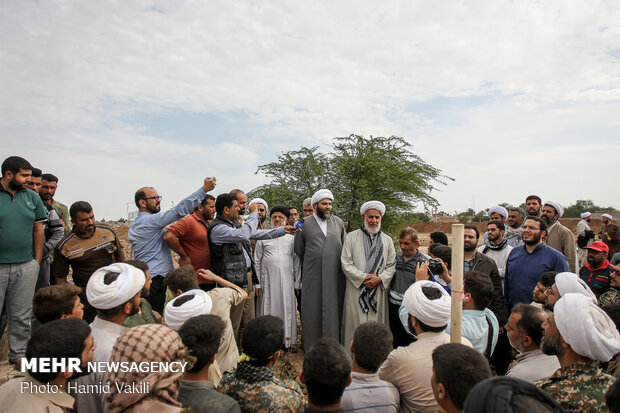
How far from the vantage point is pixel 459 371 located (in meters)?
1.75

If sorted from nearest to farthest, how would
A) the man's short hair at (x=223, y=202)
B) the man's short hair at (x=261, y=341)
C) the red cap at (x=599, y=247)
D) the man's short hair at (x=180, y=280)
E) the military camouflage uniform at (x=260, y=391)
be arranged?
the military camouflage uniform at (x=260, y=391)
the man's short hair at (x=261, y=341)
the man's short hair at (x=180, y=280)
the red cap at (x=599, y=247)
the man's short hair at (x=223, y=202)

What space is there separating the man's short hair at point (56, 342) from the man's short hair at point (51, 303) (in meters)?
0.76

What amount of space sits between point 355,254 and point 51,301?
3.39 m

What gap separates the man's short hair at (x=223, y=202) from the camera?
4.67 m

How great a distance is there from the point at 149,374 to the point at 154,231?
2905mm

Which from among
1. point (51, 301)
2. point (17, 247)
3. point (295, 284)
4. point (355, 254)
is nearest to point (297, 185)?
point (295, 284)

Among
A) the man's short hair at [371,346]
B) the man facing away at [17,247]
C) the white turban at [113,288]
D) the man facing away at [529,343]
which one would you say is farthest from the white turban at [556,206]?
the man facing away at [17,247]

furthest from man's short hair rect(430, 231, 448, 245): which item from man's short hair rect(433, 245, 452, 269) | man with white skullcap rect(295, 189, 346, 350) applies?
man with white skullcap rect(295, 189, 346, 350)

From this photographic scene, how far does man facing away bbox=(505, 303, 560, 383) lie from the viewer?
8.27ft

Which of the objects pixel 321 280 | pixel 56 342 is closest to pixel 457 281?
pixel 56 342

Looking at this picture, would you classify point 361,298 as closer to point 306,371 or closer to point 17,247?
point 306,371

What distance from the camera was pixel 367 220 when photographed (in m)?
5.08

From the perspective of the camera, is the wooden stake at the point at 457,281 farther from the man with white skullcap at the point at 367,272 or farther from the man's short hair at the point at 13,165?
the man's short hair at the point at 13,165

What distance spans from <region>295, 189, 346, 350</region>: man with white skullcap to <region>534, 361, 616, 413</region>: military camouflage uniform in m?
3.21
